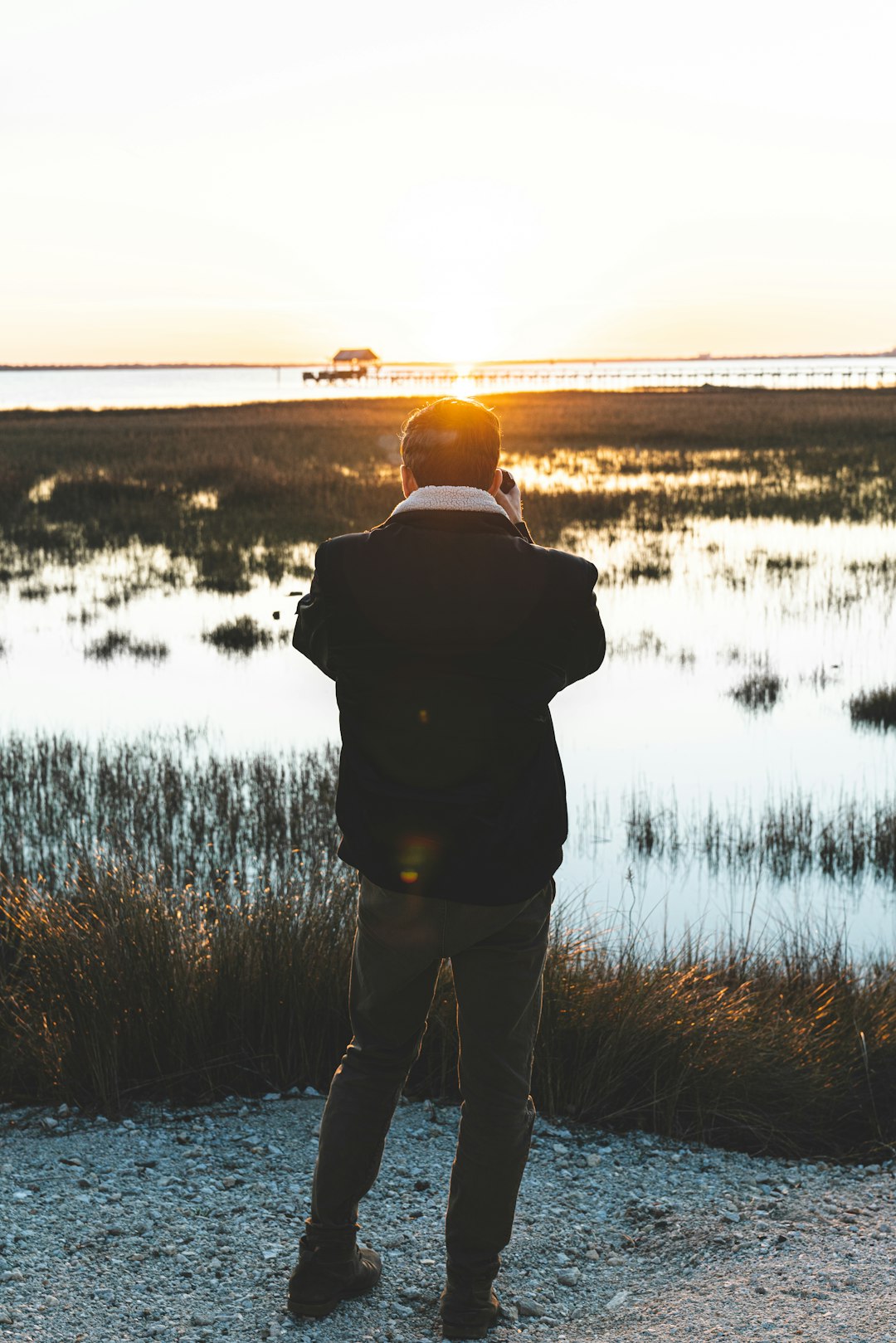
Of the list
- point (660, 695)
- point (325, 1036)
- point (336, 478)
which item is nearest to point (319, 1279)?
point (325, 1036)

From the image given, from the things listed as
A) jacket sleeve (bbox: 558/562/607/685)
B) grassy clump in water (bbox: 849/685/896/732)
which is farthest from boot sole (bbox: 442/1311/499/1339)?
grassy clump in water (bbox: 849/685/896/732)

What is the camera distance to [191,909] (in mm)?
5105

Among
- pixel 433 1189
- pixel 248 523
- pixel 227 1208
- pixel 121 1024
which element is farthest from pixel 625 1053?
pixel 248 523

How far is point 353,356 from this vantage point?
5994 inches

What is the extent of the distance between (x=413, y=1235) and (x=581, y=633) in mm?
1826

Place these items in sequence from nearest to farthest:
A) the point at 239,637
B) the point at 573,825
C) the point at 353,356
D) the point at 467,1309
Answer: the point at 467,1309 → the point at 573,825 → the point at 239,637 → the point at 353,356

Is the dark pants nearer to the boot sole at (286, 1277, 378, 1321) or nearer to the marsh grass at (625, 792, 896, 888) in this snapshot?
the boot sole at (286, 1277, 378, 1321)

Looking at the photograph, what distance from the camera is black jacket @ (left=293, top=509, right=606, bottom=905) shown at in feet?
8.36

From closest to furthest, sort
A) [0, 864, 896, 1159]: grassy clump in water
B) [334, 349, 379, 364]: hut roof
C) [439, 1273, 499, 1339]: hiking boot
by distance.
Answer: [439, 1273, 499, 1339]: hiking boot < [0, 864, 896, 1159]: grassy clump in water < [334, 349, 379, 364]: hut roof

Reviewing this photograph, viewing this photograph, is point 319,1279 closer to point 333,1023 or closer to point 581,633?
point 333,1023

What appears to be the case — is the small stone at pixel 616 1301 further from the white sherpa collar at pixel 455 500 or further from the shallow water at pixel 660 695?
the shallow water at pixel 660 695

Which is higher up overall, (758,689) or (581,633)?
(581,633)

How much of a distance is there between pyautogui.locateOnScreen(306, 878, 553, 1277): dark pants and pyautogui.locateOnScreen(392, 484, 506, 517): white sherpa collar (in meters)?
0.84

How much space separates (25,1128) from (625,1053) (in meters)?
2.01
